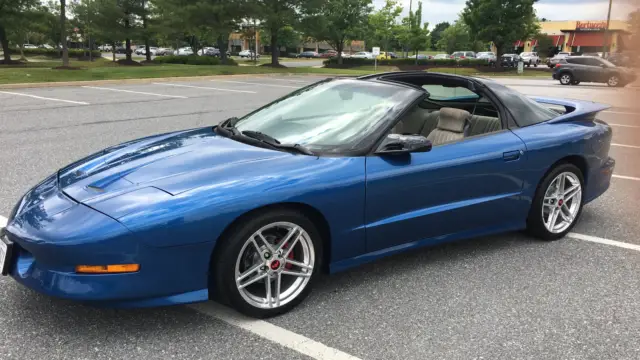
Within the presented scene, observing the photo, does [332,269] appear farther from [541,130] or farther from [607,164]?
[607,164]

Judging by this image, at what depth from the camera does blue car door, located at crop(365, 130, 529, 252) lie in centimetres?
322

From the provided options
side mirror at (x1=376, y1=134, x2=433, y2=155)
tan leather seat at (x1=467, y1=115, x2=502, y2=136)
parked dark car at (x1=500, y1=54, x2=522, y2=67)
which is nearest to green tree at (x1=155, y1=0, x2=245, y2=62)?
parked dark car at (x1=500, y1=54, x2=522, y2=67)

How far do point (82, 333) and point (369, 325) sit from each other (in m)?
1.45

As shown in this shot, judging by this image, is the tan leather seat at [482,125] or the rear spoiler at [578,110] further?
the rear spoiler at [578,110]

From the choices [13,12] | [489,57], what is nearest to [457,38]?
[489,57]

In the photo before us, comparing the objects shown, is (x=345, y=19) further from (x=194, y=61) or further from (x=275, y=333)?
(x=275, y=333)

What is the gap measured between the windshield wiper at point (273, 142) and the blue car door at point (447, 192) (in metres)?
0.39

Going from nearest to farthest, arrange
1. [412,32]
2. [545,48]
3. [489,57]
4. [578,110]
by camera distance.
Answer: [545,48] → [578,110] → [489,57] → [412,32]

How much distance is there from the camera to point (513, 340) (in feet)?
9.05

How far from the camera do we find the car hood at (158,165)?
2.82 meters

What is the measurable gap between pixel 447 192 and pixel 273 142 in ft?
3.80

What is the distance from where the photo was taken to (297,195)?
2879 mm

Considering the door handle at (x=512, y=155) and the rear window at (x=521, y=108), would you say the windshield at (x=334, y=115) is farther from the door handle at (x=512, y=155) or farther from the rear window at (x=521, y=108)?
the rear window at (x=521, y=108)

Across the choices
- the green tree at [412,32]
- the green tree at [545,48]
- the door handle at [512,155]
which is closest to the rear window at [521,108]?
the door handle at [512,155]
